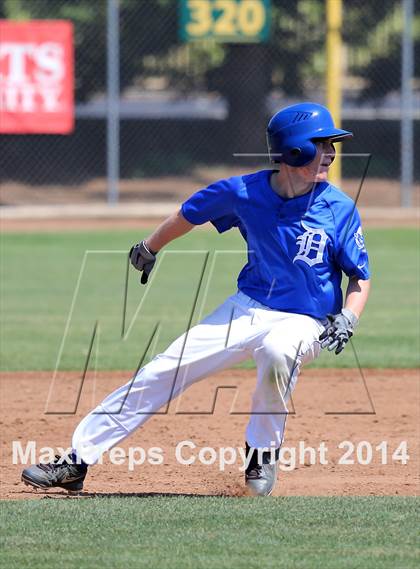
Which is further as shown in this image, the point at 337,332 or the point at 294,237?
the point at 294,237

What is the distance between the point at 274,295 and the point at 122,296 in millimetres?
7265

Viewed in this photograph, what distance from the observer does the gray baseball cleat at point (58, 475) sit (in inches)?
210

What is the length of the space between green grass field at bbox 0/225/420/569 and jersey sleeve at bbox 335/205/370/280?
1.02 metres

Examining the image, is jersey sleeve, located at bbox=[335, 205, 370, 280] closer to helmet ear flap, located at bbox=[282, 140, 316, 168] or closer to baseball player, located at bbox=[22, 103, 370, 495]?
baseball player, located at bbox=[22, 103, 370, 495]

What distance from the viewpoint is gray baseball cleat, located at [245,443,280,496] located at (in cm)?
546

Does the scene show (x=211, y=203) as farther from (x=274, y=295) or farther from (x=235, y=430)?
(x=235, y=430)

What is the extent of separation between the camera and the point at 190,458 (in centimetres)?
654

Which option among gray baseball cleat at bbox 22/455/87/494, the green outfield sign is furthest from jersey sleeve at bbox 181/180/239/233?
the green outfield sign

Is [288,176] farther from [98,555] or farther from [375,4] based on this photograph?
[375,4]

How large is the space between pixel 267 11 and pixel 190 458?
1404cm

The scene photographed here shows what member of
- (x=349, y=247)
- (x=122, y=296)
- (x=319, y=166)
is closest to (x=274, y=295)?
(x=349, y=247)

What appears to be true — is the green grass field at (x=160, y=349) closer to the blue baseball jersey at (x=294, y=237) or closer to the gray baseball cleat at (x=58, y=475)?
the gray baseball cleat at (x=58, y=475)

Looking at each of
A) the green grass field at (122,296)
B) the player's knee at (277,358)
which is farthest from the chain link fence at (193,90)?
the player's knee at (277,358)

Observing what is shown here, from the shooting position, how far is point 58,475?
17.5 feet
